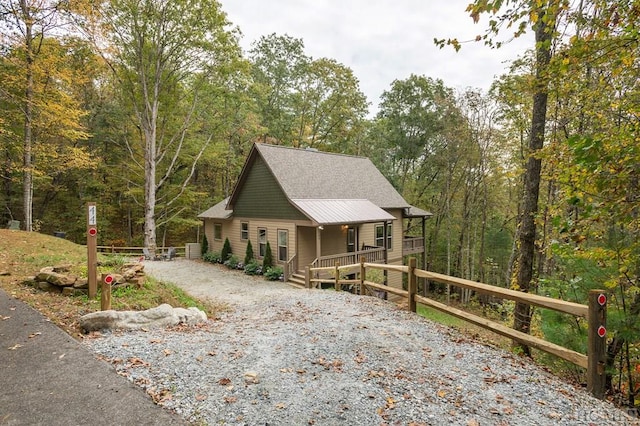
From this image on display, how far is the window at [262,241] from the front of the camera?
16891mm

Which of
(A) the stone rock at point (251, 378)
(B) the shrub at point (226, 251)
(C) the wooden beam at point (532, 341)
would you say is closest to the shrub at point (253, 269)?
(B) the shrub at point (226, 251)

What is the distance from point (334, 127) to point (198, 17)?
14519 millimetres

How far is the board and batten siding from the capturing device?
15.6 m

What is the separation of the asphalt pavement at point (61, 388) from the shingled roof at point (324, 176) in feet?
37.5

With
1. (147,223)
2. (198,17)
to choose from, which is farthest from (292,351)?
(198,17)

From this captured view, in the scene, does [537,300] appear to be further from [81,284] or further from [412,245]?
[412,245]

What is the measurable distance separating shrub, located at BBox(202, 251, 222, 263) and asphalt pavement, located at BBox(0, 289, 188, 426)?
14.3 metres

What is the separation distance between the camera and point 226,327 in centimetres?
628

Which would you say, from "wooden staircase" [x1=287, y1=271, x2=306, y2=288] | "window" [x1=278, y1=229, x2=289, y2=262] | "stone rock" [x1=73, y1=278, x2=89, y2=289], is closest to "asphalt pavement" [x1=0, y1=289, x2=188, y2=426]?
"stone rock" [x1=73, y1=278, x2=89, y2=289]

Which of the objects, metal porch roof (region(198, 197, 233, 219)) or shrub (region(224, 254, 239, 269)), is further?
metal porch roof (region(198, 197, 233, 219))

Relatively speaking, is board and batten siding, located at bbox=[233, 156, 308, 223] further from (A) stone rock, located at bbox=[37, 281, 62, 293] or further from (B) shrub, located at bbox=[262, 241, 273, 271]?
(A) stone rock, located at bbox=[37, 281, 62, 293]

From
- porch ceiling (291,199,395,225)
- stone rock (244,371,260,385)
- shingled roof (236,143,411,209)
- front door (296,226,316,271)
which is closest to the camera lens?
stone rock (244,371,260,385)

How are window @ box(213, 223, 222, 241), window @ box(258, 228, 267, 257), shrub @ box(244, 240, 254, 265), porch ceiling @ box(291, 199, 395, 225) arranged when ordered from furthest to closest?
window @ box(213, 223, 222, 241), window @ box(258, 228, 267, 257), shrub @ box(244, 240, 254, 265), porch ceiling @ box(291, 199, 395, 225)

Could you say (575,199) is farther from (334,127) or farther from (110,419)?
(334,127)
